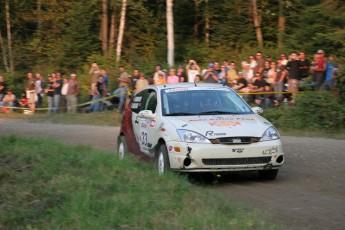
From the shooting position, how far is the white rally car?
1023 cm

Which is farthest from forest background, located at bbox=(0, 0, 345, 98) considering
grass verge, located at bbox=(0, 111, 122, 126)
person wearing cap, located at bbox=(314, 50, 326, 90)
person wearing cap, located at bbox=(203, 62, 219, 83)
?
person wearing cap, located at bbox=(314, 50, 326, 90)

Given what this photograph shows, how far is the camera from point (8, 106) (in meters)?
30.7

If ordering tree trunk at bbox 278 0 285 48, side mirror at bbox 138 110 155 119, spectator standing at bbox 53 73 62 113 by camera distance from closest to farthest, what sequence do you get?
side mirror at bbox 138 110 155 119 < spectator standing at bbox 53 73 62 113 < tree trunk at bbox 278 0 285 48

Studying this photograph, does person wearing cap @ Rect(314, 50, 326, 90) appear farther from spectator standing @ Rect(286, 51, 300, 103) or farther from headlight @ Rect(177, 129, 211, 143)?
headlight @ Rect(177, 129, 211, 143)

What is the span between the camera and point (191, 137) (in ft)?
33.8

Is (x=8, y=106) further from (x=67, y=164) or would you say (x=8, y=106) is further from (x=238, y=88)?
(x=67, y=164)

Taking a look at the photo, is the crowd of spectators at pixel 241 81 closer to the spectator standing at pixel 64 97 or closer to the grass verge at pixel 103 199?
the spectator standing at pixel 64 97

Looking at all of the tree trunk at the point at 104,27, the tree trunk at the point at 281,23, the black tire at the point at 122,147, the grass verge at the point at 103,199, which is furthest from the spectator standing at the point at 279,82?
the tree trunk at the point at 104,27

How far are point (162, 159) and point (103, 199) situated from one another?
309 cm

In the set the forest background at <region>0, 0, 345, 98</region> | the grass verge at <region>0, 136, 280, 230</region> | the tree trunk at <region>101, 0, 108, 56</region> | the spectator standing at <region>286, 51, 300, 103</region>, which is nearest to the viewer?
the grass verge at <region>0, 136, 280, 230</region>

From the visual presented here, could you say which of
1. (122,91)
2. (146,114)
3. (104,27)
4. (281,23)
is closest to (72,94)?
(122,91)

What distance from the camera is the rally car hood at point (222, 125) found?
1028 cm

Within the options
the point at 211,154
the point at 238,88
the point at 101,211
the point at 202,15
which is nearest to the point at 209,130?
the point at 211,154

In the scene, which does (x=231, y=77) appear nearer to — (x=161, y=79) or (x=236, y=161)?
(x=161, y=79)
